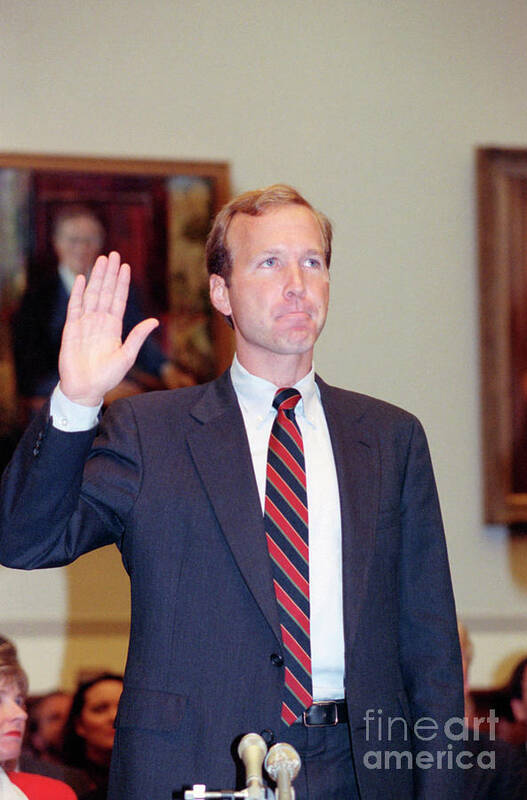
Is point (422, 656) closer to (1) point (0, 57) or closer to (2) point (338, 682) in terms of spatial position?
(2) point (338, 682)

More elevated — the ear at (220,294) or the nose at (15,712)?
the ear at (220,294)

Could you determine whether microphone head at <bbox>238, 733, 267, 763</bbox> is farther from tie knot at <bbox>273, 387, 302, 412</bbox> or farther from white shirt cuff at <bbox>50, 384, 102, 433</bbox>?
tie knot at <bbox>273, 387, 302, 412</bbox>

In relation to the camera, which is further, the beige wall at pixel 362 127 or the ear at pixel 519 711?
the beige wall at pixel 362 127

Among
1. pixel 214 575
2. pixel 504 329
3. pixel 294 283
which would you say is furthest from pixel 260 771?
pixel 504 329

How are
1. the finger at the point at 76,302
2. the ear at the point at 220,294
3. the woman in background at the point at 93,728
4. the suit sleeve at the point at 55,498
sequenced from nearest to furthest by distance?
the suit sleeve at the point at 55,498, the finger at the point at 76,302, the ear at the point at 220,294, the woman in background at the point at 93,728

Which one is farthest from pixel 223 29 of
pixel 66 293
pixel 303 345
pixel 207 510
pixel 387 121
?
pixel 207 510

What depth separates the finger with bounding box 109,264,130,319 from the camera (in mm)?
2205

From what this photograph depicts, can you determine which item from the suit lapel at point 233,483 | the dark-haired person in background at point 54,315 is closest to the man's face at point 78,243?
the dark-haired person in background at point 54,315

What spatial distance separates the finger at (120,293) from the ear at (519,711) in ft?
10.7

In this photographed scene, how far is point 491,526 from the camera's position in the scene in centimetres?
508

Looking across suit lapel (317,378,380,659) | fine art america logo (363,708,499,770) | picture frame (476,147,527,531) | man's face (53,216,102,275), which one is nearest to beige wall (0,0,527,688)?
picture frame (476,147,527,531)

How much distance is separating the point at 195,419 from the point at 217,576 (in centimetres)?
A: 39

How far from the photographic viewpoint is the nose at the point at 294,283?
2402 mm

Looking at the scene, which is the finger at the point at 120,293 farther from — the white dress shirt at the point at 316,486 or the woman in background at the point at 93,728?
the woman in background at the point at 93,728
